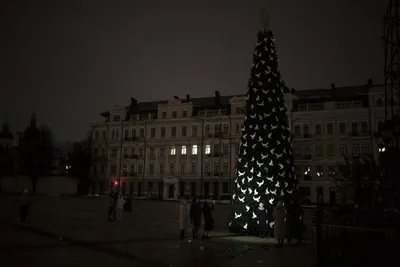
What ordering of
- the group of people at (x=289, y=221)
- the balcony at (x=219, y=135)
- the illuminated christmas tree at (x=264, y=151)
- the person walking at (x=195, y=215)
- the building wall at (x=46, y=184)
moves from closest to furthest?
the group of people at (x=289, y=221) → the person walking at (x=195, y=215) → the illuminated christmas tree at (x=264, y=151) → the building wall at (x=46, y=184) → the balcony at (x=219, y=135)

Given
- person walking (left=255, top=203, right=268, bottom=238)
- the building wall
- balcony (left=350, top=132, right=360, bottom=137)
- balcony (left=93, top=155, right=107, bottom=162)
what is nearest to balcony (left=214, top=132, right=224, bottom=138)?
balcony (left=350, top=132, right=360, bottom=137)

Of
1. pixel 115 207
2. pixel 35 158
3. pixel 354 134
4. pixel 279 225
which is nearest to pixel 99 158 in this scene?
pixel 35 158

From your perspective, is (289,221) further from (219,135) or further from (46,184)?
(46,184)

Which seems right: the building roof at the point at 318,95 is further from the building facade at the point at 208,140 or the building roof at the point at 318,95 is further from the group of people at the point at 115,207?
the group of people at the point at 115,207

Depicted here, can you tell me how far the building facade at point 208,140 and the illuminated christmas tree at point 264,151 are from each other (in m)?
34.4

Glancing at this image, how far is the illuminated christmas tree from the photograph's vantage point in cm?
1852

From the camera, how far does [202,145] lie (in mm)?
67000

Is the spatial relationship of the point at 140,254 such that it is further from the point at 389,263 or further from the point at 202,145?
the point at 202,145

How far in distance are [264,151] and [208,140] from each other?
47948 millimetres

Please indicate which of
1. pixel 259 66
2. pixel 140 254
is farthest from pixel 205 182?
pixel 140 254

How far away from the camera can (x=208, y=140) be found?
66.7 meters

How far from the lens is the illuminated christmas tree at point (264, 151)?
1852cm

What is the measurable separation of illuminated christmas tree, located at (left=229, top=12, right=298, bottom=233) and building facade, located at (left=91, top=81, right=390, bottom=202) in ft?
113

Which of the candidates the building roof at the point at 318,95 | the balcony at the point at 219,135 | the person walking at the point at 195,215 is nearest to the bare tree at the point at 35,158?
the building roof at the point at 318,95
